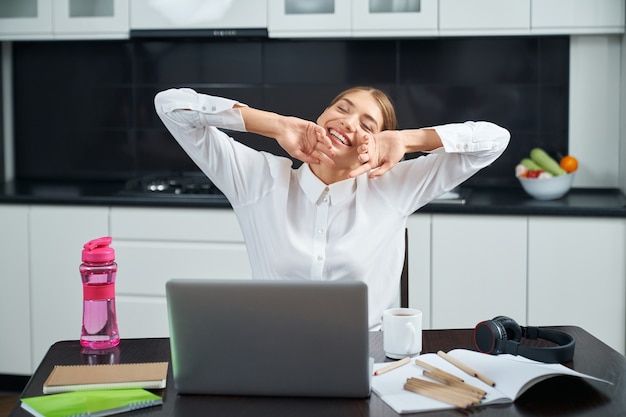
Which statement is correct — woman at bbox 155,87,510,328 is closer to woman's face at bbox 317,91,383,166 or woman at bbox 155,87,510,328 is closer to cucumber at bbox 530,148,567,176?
woman's face at bbox 317,91,383,166

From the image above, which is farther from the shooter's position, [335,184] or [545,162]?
[545,162]

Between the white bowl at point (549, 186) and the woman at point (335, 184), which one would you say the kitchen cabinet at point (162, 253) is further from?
the woman at point (335, 184)

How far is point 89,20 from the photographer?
12.5 feet

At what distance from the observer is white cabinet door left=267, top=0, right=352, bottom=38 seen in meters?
3.65

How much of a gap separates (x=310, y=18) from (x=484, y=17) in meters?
0.70

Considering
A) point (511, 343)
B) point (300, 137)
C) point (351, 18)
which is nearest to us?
point (511, 343)

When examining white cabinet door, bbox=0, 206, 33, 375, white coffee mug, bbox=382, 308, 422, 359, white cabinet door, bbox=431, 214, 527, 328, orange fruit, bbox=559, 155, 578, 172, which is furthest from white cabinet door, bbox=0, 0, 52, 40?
white coffee mug, bbox=382, 308, 422, 359

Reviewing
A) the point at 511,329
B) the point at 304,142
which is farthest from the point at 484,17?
the point at 511,329

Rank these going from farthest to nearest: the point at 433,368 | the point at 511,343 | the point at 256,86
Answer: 1. the point at 256,86
2. the point at 511,343
3. the point at 433,368

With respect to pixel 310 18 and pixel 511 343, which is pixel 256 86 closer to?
pixel 310 18

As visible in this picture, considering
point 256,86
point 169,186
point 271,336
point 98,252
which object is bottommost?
point 271,336

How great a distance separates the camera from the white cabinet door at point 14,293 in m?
3.64

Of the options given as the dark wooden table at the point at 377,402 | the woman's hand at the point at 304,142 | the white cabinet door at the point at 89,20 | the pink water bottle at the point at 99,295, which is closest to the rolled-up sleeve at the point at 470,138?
the woman's hand at the point at 304,142

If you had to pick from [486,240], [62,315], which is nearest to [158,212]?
[62,315]
